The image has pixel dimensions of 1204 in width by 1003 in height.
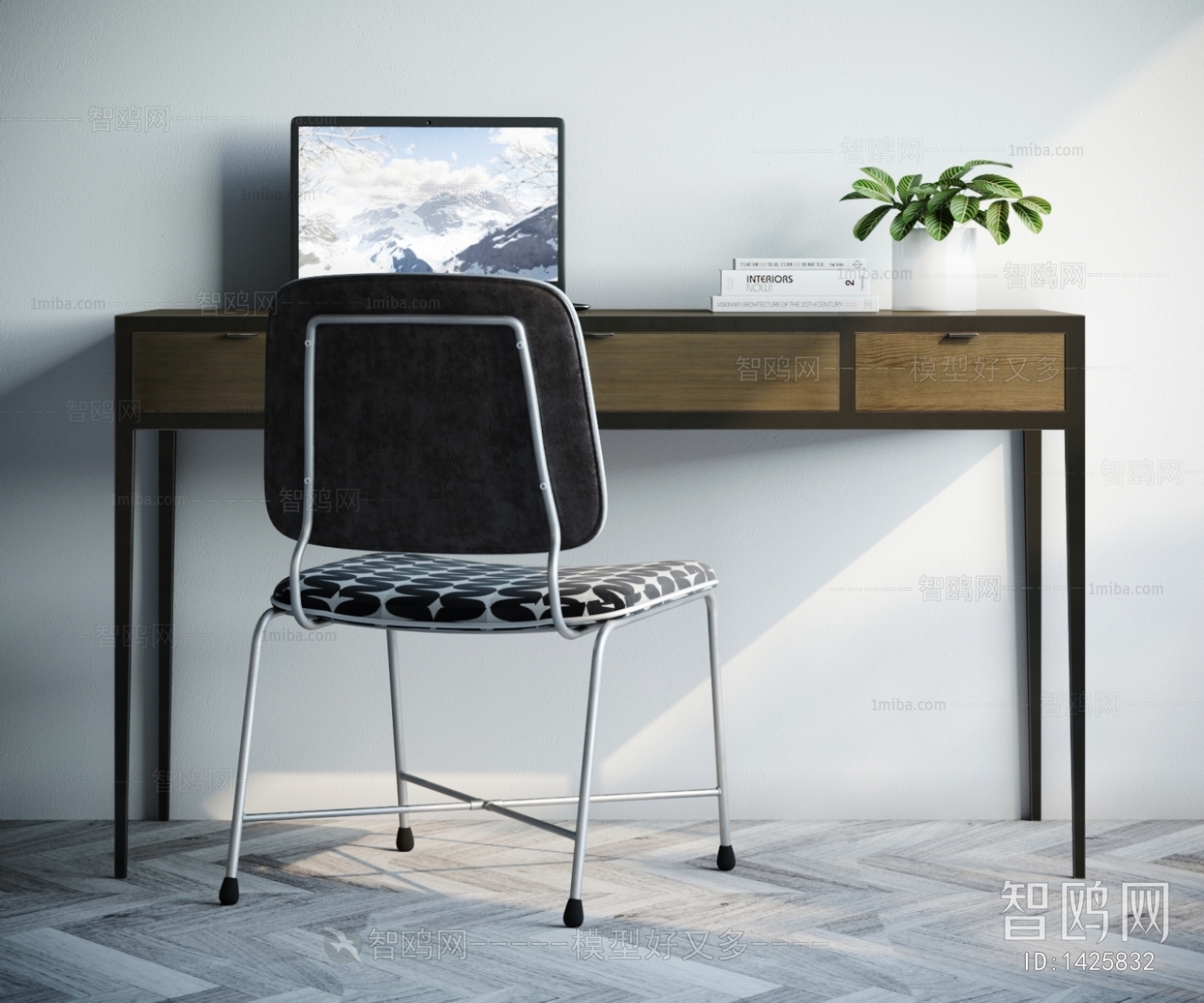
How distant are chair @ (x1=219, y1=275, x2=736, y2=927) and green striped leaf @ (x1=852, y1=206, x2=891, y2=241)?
0.79 meters

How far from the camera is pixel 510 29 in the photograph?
2.41 metres

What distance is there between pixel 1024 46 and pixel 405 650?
1570 mm

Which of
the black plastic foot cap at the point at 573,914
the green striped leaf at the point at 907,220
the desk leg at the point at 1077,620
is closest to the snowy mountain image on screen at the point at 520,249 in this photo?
the green striped leaf at the point at 907,220

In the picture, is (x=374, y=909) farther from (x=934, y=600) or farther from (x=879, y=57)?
(x=879, y=57)

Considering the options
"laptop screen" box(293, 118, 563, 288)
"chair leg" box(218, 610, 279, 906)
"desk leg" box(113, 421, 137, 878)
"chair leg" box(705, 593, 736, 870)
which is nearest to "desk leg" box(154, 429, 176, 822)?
"desk leg" box(113, 421, 137, 878)

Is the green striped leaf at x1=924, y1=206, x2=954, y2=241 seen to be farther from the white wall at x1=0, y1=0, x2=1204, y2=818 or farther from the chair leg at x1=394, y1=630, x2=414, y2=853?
the chair leg at x1=394, y1=630, x2=414, y2=853

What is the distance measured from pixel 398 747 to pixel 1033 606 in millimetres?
1165

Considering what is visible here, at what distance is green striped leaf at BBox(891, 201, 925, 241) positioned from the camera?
7.38ft

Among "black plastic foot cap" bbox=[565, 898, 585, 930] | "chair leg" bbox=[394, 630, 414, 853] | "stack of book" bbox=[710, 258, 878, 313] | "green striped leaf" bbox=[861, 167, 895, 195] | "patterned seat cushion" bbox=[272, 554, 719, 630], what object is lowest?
"black plastic foot cap" bbox=[565, 898, 585, 930]

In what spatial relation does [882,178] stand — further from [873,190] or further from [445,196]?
[445,196]

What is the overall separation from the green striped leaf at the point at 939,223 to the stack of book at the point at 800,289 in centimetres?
14

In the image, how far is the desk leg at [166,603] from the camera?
2.41 m

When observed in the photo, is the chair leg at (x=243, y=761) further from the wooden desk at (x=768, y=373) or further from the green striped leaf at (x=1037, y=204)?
the green striped leaf at (x=1037, y=204)

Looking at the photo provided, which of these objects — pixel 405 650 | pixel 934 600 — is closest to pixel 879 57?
pixel 934 600
